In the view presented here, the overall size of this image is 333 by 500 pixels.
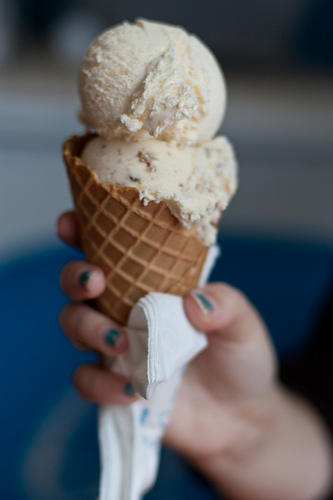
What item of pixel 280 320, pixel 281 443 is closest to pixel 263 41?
pixel 280 320

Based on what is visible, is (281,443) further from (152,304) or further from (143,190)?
(143,190)

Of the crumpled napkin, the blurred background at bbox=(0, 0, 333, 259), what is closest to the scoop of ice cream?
the crumpled napkin

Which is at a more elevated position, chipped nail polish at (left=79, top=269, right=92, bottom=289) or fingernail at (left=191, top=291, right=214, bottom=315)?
chipped nail polish at (left=79, top=269, right=92, bottom=289)

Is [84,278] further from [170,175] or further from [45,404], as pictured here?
[45,404]

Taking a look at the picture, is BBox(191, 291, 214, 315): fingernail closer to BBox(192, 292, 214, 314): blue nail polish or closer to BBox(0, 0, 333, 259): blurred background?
BBox(192, 292, 214, 314): blue nail polish

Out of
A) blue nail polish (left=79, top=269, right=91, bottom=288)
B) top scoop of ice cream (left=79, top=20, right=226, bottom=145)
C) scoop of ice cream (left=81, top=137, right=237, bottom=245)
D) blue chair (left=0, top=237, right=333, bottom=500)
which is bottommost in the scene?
blue chair (left=0, top=237, right=333, bottom=500)

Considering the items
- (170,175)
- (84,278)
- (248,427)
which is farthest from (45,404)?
(170,175)

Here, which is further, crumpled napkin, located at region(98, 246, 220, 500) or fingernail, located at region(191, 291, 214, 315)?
fingernail, located at region(191, 291, 214, 315)
